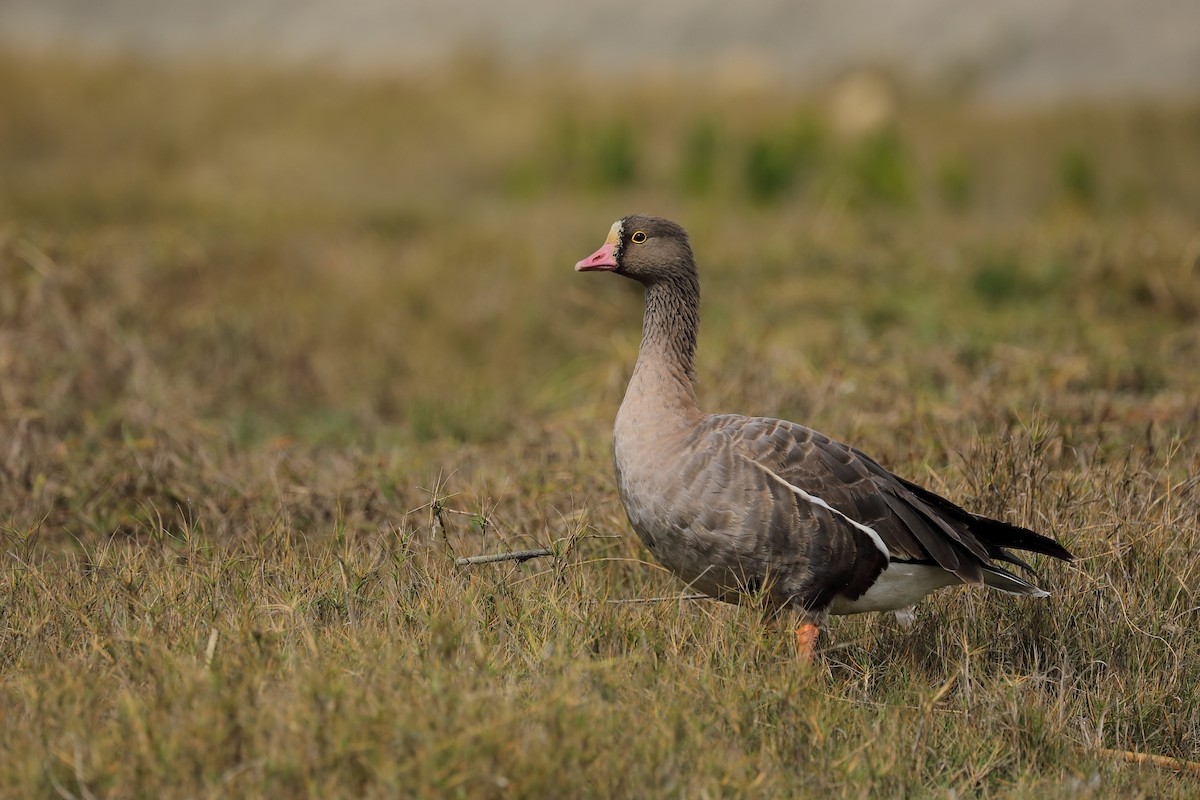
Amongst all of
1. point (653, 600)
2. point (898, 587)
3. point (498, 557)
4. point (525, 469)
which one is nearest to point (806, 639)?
point (898, 587)

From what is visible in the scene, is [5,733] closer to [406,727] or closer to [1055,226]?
[406,727]

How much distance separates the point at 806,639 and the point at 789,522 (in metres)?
0.40

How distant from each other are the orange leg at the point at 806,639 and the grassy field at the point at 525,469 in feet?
0.15

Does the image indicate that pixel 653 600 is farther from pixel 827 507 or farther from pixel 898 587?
pixel 898 587

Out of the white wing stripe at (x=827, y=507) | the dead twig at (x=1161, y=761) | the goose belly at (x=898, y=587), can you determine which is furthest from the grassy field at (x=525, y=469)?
the white wing stripe at (x=827, y=507)

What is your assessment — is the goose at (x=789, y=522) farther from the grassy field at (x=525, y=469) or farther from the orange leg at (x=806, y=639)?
the grassy field at (x=525, y=469)

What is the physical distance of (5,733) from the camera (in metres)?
3.15

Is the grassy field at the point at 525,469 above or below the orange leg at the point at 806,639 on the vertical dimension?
above

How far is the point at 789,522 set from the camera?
4.00m

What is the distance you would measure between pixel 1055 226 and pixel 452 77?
1095 cm

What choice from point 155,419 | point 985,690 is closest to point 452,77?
point 155,419

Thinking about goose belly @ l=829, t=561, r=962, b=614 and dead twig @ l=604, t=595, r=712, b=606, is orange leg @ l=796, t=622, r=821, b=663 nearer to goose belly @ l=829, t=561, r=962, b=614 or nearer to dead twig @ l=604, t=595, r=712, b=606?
goose belly @ l=829, t=561, r=962, b=614

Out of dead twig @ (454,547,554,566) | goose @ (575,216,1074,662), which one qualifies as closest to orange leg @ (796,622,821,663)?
goose @ (575,216,1074,662)

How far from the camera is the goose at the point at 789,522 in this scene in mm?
3990
